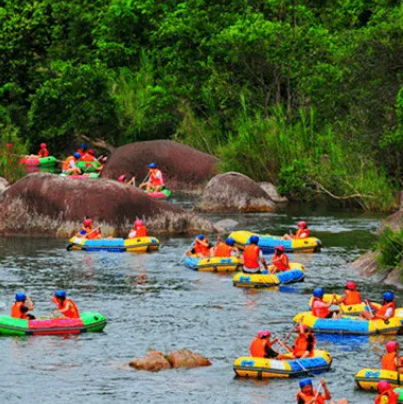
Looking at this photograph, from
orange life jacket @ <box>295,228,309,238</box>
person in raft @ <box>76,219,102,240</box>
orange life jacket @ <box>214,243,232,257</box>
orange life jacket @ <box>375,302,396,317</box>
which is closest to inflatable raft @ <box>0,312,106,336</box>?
orange life jacket @ <box>375,302,396,317</box>

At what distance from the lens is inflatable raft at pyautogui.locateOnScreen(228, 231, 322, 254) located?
172 ft

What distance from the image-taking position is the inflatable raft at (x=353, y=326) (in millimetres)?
38281

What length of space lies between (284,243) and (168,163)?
19104 millimetres

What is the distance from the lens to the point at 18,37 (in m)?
82.9

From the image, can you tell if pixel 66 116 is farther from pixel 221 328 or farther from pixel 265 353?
pixel 265 353

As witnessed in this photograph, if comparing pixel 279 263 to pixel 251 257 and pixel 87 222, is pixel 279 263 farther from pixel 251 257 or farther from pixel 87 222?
pixel 87 222

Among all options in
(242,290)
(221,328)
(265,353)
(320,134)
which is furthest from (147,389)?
(320,134)

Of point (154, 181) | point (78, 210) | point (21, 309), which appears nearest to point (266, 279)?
point (21, 309)

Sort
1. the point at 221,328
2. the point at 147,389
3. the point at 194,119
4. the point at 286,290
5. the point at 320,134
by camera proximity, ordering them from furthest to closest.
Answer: the point at 194,119, the point at 320,134, the point at 286,290, the point at 221,328, the point at 147,389

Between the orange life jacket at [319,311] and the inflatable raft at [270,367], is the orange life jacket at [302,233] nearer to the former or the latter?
the orange life jacket at [319,311]

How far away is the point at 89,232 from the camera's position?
5328 cm

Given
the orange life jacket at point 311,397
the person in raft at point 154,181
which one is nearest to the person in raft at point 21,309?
the orange life jacket at point 311,397

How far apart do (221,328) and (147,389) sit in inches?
270

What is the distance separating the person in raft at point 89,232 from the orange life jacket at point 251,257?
29.1 ft
